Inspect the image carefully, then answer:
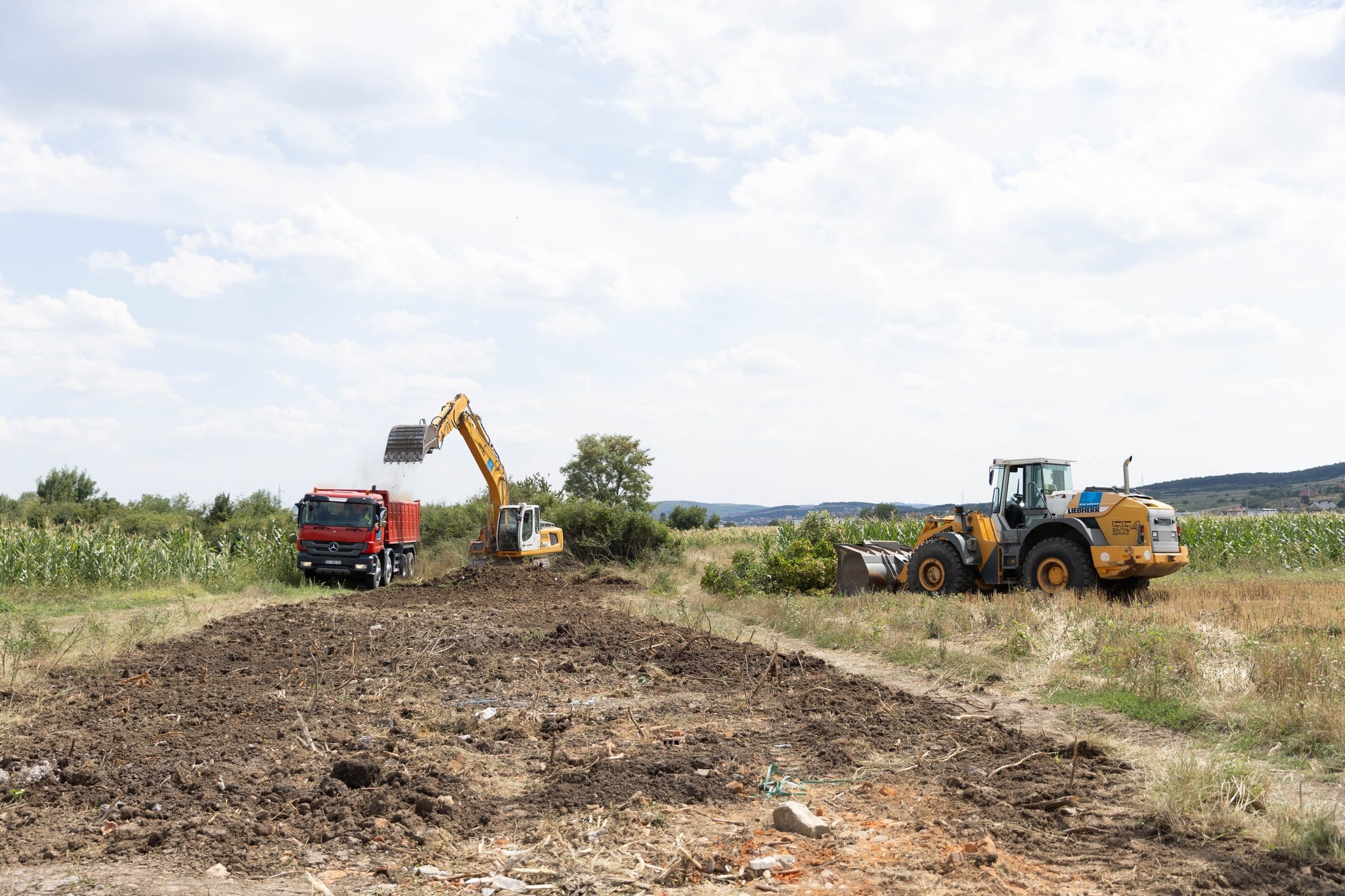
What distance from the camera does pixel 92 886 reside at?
206 inches

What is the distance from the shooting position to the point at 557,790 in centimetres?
684

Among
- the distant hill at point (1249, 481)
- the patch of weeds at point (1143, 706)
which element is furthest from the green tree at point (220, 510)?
the distant hill at point (1249, 481)

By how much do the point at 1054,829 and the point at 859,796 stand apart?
128 cm

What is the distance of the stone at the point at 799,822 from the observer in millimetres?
5816

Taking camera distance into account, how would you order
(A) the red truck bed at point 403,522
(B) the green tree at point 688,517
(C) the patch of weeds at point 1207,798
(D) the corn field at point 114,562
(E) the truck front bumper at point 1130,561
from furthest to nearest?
1. (B) the green tree at point 688,517
2. (A) the red truck bed at point 403,522
3. (D) the corn field at point 114,562
4. (E) the truck front bumper at point 1130,561
5. (C) the patch of weeds at point 1207,798

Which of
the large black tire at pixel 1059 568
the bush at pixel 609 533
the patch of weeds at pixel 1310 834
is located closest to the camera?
the patch of weeds at pixel 1310 834

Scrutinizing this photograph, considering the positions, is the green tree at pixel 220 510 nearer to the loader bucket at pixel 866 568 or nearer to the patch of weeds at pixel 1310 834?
the loader bucket at pixel 866 568

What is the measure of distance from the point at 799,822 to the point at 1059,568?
43.1 feet

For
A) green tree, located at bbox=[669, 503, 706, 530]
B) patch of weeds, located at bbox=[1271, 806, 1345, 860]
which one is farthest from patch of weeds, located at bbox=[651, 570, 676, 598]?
green tree, located at bbox=[669, 503, 706, 530]

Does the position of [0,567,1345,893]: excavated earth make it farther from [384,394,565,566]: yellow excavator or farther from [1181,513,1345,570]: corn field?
[1181,513,1345,570]: corn field

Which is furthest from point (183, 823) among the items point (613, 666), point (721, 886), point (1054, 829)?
point (613, 666)

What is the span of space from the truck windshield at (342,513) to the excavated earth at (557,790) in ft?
46.6

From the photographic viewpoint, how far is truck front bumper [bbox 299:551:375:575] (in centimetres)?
2548

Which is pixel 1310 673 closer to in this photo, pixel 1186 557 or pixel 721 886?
pixel 721 886
